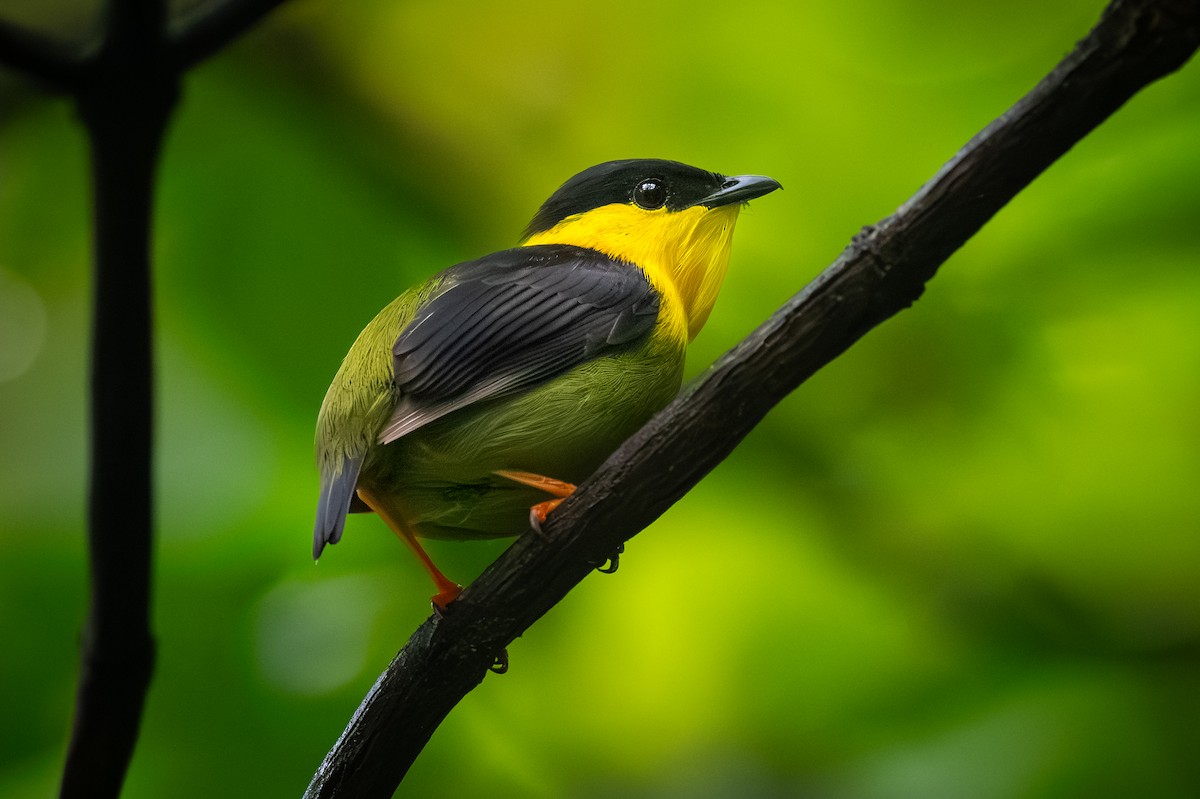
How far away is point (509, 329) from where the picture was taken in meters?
1.56

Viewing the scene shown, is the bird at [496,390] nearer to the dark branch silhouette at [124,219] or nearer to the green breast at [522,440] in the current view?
the green breast at [522,440]

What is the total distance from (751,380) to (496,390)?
1.30ft

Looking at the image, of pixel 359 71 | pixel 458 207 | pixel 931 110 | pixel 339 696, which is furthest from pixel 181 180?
pixel 931 110

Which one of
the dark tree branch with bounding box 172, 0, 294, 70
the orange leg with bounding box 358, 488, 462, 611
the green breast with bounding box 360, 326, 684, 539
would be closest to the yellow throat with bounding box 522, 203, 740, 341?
the green breast with bounding box 360, 326, 684, 539

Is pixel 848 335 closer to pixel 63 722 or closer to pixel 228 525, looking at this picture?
pixel 228 525

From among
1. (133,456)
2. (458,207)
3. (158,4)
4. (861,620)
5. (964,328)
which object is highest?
(458,207)

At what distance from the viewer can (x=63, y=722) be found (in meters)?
2.29

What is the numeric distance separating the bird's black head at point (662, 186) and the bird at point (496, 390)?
1 cm

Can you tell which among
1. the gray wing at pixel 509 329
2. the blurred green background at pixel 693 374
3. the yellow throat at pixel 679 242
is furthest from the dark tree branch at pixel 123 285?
the blurred green background at pixel 693 374

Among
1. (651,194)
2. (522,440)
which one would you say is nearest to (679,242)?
(651,194)

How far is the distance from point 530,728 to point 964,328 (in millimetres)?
1258

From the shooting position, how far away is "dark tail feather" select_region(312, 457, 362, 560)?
53.7 inches

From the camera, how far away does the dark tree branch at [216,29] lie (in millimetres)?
1238

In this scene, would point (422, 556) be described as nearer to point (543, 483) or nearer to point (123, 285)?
point (543, 483)
